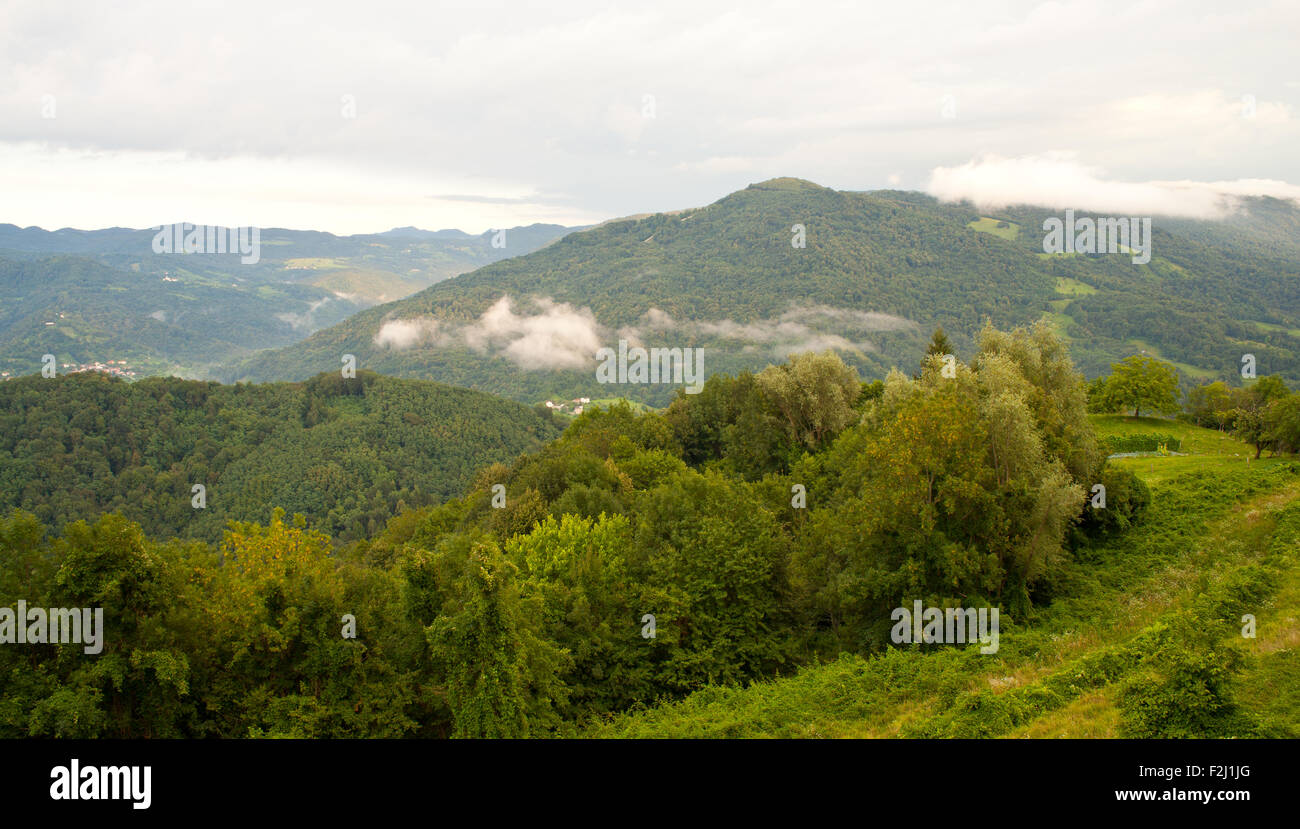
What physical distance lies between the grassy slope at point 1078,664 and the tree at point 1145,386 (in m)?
42.3

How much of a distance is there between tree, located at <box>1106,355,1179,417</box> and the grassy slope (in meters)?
42.3

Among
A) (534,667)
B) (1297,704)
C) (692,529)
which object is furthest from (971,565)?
(534,667)

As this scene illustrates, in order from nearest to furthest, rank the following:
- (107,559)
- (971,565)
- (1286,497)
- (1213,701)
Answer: (1213,701)
(107,559)
(971,565)
(1286,497)

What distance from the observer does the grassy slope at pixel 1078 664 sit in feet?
48.4

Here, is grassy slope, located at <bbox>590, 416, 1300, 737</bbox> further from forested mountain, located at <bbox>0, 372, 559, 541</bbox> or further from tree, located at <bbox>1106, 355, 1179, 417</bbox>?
forested mountain, located at <bbox>0, 372, 559, 541</bbox>

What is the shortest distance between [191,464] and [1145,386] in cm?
Answer: 21439

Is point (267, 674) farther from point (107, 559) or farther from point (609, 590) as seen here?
point (609, 590)

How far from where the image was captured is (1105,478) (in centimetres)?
2964

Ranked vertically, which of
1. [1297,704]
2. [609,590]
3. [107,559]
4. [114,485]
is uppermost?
[107,559]

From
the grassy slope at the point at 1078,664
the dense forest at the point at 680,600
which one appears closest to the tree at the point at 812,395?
the dense forest at the point at 680,600

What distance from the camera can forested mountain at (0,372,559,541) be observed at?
526ft

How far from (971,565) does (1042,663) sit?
12.6ft

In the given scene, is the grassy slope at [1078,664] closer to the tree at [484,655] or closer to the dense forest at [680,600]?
the dense forest at [680,600]
